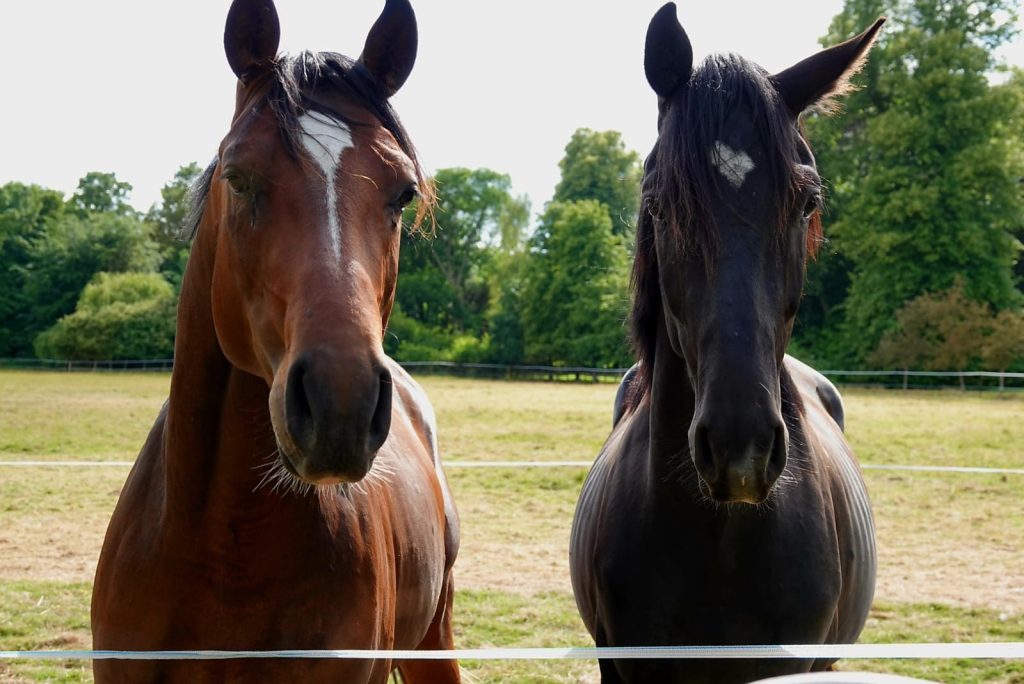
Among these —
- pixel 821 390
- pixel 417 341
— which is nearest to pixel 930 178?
pixel 417 341

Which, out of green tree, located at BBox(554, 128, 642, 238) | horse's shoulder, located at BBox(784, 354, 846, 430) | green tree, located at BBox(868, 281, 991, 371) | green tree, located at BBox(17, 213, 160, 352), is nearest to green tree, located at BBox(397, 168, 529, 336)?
green tree, located at BBox(554, 128, 642, 238)

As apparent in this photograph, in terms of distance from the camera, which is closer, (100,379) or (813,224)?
(813,224)

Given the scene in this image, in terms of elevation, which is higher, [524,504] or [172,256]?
[172,256]

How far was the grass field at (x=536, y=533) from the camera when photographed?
18.0ft

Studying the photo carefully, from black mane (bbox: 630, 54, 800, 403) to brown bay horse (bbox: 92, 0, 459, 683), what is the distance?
0.71 m

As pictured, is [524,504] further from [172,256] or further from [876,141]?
[172,256]

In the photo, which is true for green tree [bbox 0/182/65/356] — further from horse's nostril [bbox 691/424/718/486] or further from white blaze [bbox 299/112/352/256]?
horse's nostril [bbox 691/424/718/486]

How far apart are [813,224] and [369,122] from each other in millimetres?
1526

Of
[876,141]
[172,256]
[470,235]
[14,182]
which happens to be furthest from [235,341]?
[14,182]

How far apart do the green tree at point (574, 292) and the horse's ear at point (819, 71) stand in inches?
1497

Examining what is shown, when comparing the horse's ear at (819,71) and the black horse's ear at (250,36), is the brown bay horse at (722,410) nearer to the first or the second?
the horse's ear at (819,71)

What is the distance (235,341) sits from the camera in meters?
2.10

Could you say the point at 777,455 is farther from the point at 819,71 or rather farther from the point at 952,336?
the point at 952,336

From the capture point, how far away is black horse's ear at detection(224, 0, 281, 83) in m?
2.15
